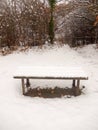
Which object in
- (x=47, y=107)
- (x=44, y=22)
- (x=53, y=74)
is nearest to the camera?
(x=47, y=107)

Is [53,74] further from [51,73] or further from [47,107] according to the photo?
[47,107]

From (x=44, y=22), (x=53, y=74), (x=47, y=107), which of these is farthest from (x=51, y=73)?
(x=44, y=22)

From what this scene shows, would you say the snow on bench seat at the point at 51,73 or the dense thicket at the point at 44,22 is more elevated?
the dense thicket at the point at 44,22

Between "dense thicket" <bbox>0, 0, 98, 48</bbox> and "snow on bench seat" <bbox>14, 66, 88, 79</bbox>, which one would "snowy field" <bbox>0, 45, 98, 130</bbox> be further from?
"dense thicket" <bbox>0, 0, 98, 48</bbox>

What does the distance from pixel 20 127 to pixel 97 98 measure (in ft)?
8.09


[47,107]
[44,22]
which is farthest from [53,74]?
[44,22]

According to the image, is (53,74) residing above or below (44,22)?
below

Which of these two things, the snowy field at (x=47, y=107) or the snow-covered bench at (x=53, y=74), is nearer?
the snowy field at (x=47, y=107)

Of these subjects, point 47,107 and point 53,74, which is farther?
point 53,74

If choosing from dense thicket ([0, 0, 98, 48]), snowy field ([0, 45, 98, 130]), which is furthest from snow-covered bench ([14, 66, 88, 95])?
dense thicket ([0, 0, 98, 48])

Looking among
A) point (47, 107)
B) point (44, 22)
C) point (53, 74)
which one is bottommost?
point (47, 107)

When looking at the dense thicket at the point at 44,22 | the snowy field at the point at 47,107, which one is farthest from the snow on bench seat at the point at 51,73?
the dense thicket at the point at 44,22

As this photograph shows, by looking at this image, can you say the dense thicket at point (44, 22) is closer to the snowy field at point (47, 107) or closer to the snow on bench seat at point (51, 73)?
the snowy field at point (47, 107)

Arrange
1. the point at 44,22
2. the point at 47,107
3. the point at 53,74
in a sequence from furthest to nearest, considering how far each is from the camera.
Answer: the point at 44,22 < the point at 53,74 < the point at 47,107
